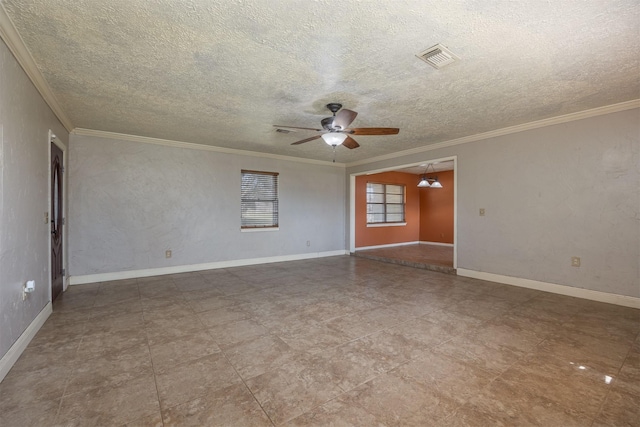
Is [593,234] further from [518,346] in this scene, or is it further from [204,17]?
[204,17]

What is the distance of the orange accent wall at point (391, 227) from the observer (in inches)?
309

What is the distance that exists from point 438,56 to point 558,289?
Result: 12.2ft

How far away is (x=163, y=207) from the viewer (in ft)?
16.7

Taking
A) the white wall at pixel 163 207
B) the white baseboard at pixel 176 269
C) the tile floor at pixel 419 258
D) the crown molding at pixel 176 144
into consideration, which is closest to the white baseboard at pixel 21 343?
the white baseboard at pixel 176 269

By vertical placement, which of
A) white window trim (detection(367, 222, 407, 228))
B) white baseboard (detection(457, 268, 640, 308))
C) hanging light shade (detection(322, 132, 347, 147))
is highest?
hanging light shade (detection(322, 132, 347, 147))

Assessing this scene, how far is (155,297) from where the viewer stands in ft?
12.4

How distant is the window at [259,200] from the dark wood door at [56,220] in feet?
9.31

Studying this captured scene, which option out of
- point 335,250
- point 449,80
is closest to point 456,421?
point 449,80

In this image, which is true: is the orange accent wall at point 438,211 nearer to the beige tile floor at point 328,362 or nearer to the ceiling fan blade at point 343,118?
the beige tile floor at point 328,362

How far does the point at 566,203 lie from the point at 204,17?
481 cm

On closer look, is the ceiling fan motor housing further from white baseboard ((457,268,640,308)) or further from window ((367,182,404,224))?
window ((367,182,404,224))

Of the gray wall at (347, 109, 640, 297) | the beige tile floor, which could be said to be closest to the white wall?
the beige tile floor

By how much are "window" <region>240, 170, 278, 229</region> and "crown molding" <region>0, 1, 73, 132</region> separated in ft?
10.5

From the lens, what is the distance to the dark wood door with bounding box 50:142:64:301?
3.52 metres
